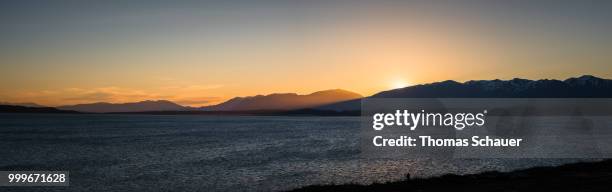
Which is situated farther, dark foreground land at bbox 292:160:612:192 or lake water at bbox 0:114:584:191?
lake water at bbox 0:114:584:191

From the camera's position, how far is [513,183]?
1334 inches

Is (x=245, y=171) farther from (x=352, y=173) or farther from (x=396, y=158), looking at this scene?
(x=396, y=158)

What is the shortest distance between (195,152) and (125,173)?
25.3 m

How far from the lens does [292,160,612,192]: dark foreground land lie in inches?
1226

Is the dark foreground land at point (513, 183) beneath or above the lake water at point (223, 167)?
above

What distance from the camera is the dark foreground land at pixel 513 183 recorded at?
31.1 meters

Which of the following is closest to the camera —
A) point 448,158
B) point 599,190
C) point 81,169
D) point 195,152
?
point 599,190

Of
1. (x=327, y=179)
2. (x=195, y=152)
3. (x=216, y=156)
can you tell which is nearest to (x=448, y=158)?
(x=327, y=179)

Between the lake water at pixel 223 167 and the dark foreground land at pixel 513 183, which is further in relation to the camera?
the lake water at pixel 223 167

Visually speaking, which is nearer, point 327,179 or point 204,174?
point 327,179

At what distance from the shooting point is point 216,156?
7369 centimetres

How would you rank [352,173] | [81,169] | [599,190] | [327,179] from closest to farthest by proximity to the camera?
[599,190] → [327,179] → [352,173] → [81,169]

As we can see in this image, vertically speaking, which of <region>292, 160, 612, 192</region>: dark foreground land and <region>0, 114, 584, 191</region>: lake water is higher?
<region>292, 160, 612, 192</region>: dark foreground land

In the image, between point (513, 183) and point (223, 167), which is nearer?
point (513, 183)
